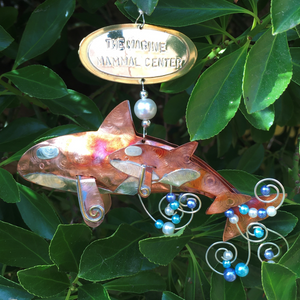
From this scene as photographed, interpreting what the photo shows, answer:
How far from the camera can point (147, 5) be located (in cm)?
51

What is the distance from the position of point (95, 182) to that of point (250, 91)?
0.98 ft

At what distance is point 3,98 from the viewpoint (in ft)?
2.56

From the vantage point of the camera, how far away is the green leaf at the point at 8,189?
0.62m

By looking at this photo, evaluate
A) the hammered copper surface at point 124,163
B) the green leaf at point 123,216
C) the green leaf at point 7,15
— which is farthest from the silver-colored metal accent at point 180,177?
the green leaf at point 7,15

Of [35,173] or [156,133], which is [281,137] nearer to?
[156,133]

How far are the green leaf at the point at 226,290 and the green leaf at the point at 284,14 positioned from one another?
447 mm

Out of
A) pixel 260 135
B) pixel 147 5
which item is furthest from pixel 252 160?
pixel 147 5

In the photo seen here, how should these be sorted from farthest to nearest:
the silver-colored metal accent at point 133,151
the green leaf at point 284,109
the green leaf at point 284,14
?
the green leaf at point 284,109
the silver-colored metal accent at point 133,151
the green leaf at point 284,14

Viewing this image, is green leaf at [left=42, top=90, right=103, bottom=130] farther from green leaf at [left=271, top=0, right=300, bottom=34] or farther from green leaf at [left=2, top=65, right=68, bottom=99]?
green leaf at [left=271, top=0, right=300, bottom=34]

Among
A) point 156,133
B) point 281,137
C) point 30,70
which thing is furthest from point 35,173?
point 281,137

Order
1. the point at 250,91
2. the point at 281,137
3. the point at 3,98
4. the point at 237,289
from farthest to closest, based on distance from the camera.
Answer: the point at 281,137, the point at 3,98, the point at 237,289, the point at 250,91

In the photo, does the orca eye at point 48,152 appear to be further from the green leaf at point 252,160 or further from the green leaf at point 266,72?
the green leaf at point 252,160

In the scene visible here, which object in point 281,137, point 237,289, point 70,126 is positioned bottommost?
point 281,137

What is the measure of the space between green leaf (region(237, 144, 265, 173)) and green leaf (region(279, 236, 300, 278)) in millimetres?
332
